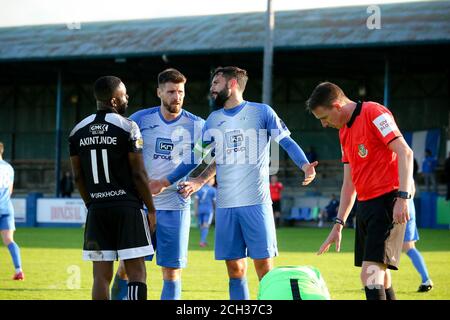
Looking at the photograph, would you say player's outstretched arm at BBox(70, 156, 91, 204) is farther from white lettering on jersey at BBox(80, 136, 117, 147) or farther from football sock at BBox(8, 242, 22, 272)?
football sock at BBox(8, 242, 22, 272)

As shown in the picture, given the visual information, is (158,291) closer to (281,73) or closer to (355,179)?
(355,179)

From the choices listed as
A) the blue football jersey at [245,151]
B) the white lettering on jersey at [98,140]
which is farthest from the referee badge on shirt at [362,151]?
the white lettering on jersey at [98,140]

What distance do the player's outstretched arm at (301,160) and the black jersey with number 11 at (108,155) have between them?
5.17ft

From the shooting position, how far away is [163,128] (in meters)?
8.79

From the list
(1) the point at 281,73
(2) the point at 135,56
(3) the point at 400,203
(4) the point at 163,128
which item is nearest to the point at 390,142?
(3) the point at 400,203

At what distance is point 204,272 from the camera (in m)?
14.0

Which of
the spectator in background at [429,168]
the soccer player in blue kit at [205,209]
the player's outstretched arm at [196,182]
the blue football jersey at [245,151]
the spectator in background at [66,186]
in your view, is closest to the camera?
the blue football jersey at [245,151]

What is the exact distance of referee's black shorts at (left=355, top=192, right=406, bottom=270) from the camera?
23.6 ft

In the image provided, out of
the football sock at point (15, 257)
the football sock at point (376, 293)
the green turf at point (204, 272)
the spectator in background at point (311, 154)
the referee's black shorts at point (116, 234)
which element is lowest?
the green turf at point (204, 272)

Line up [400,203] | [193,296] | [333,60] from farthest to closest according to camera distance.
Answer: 1. [333,60]
2. [193,296]
3. [400,203]

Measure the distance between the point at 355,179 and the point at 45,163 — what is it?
41.4 meters

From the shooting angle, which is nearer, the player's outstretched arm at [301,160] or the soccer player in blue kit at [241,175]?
the player's outstretched arm at [301,160]

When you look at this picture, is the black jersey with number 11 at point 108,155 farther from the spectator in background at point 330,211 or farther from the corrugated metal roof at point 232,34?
the spectator in background at point 330,211

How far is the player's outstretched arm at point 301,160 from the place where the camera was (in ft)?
25.5
